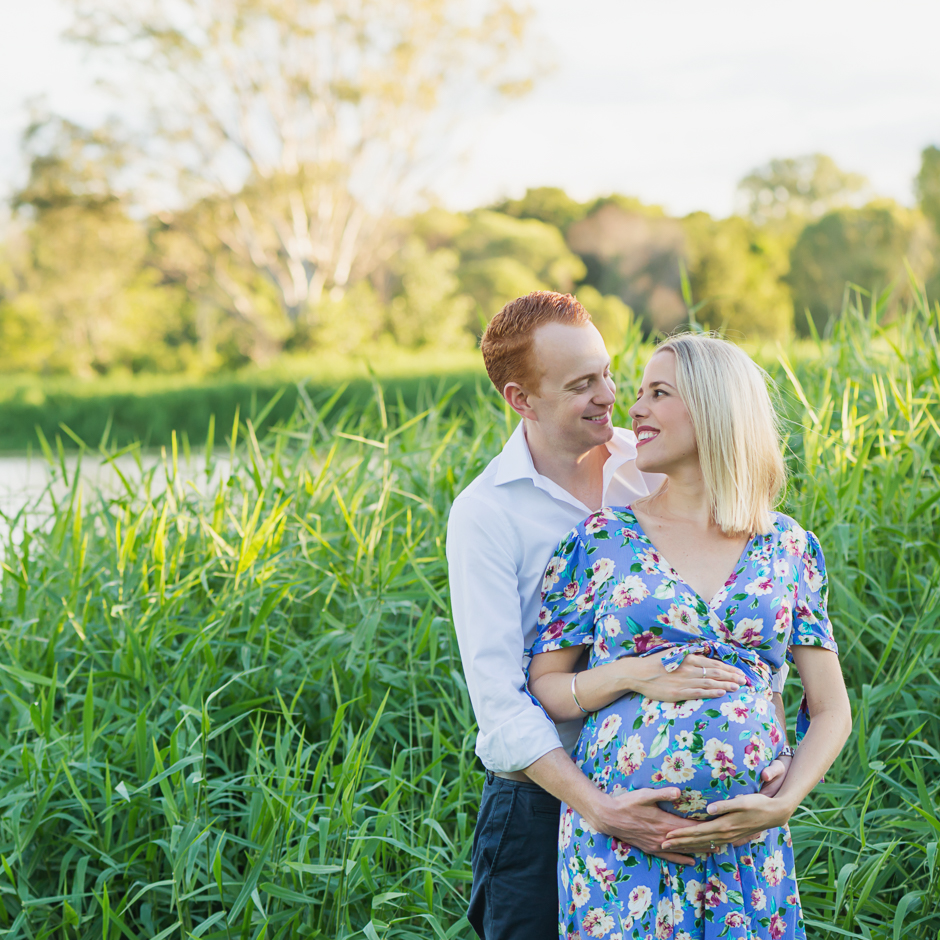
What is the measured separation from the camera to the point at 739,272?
3719 centimetres

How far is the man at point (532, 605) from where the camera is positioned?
1466mm

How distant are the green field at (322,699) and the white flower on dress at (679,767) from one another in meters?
0.89

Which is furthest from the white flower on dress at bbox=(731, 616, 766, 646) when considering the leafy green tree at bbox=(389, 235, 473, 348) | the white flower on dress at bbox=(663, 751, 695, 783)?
the leafy green tree at bbox=(389, 235, 473, 348)

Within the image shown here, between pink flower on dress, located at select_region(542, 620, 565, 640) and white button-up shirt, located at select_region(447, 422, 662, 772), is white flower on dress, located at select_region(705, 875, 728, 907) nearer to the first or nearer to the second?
white button-up shirt, located at select_region(447, 422, 662, 772)

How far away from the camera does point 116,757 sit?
2.47 metres

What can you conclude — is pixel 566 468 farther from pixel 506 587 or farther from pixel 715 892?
pixel 715 892

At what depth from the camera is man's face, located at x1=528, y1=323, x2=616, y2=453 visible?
1823mm

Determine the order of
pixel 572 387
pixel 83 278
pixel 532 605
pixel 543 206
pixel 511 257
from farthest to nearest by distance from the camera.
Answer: pixel 543 206 → pixel 511 257 → pixel 83 278 → pixel 572 387 → pixel 532 605

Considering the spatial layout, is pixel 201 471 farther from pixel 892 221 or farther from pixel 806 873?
pixel 892 221

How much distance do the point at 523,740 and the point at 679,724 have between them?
10.7 inches

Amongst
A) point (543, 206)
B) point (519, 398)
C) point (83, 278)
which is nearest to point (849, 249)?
point (543, 206)

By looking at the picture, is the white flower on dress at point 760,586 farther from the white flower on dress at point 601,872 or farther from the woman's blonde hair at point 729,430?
the white flower on dress at point 601,872

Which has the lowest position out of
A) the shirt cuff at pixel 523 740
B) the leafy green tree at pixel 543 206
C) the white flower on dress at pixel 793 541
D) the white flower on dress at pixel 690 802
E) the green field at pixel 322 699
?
the green field at pixel 322 699

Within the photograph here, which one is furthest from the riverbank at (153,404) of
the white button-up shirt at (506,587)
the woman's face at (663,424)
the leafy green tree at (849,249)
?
the leafy green tree at (849,249)
